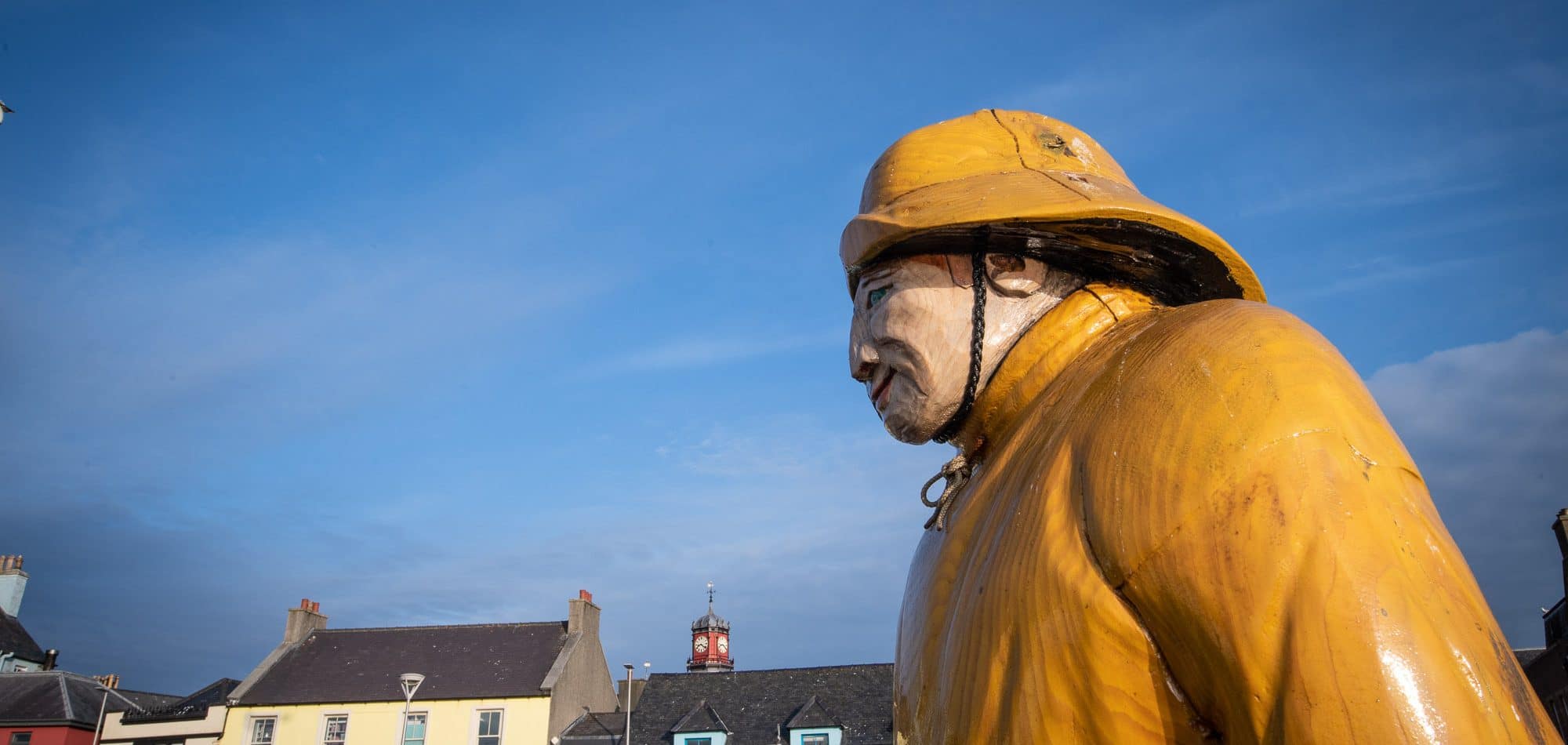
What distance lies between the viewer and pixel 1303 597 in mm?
1469

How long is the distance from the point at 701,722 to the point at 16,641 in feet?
103

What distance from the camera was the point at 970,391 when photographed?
2434 mm

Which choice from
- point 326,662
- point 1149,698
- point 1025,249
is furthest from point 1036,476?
point 326,662

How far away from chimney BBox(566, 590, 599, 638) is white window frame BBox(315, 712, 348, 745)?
298 inches

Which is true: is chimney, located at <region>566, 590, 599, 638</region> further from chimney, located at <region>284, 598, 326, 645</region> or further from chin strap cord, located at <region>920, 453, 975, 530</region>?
chin strap cord, located at <region>920, 453, 975, 530</region>

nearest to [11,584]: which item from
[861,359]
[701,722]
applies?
[701,722]

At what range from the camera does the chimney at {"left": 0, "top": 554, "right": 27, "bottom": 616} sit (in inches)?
1770

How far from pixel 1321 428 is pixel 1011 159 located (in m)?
1.09

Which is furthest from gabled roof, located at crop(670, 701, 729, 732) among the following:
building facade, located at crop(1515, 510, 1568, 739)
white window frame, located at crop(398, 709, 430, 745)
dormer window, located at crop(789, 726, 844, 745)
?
building facade, located at crop(1515, 510, 1568, 739)

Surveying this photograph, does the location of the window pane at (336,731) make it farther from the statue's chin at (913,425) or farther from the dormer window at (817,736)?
the statue's chin at (913,425)

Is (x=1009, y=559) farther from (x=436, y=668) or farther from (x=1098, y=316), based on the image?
(x=436, y=668)

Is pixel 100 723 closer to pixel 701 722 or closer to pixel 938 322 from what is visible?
pixel 701 722

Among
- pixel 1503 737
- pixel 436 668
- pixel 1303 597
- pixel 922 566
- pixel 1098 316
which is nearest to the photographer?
pixel 1503 737

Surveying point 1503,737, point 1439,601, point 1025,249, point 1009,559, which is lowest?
point 1503,737
